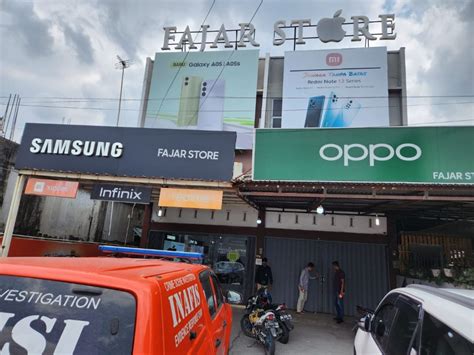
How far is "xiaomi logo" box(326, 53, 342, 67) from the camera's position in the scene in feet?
49.7

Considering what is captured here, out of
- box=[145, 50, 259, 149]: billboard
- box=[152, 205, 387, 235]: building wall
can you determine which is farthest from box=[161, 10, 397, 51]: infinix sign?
box=[152, 205, 387, 235]: building wall

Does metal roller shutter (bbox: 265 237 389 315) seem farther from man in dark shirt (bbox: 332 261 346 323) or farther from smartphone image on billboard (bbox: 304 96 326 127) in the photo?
smartphone image on billboard (bbox: 304 96 326 127)

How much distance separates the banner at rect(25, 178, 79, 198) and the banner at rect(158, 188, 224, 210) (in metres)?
2.55

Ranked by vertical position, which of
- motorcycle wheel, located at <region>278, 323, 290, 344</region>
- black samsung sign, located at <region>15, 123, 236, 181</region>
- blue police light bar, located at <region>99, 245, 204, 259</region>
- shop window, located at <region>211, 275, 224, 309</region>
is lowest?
motorcycle wheel, located at <region>278, 323, 290, 344</region>

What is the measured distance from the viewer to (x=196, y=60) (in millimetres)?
16375

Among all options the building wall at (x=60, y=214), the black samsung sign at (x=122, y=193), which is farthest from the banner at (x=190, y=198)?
the building wall at (x=60, y=214)

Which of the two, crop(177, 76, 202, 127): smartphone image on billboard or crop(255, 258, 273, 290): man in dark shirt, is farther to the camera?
crop(177, 76, 202, 127): smartphone image on billboard

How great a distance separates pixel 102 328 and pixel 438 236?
1138 cm

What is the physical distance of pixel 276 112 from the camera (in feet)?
50.4

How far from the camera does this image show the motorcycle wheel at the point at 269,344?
6375mm

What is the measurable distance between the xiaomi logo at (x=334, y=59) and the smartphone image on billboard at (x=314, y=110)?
1.78 meters

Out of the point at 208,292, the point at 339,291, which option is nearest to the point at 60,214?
the point at 339,291

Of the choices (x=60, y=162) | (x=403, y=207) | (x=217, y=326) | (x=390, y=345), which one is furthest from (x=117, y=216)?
(x=390, y=345)

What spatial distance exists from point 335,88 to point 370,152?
8.13m
